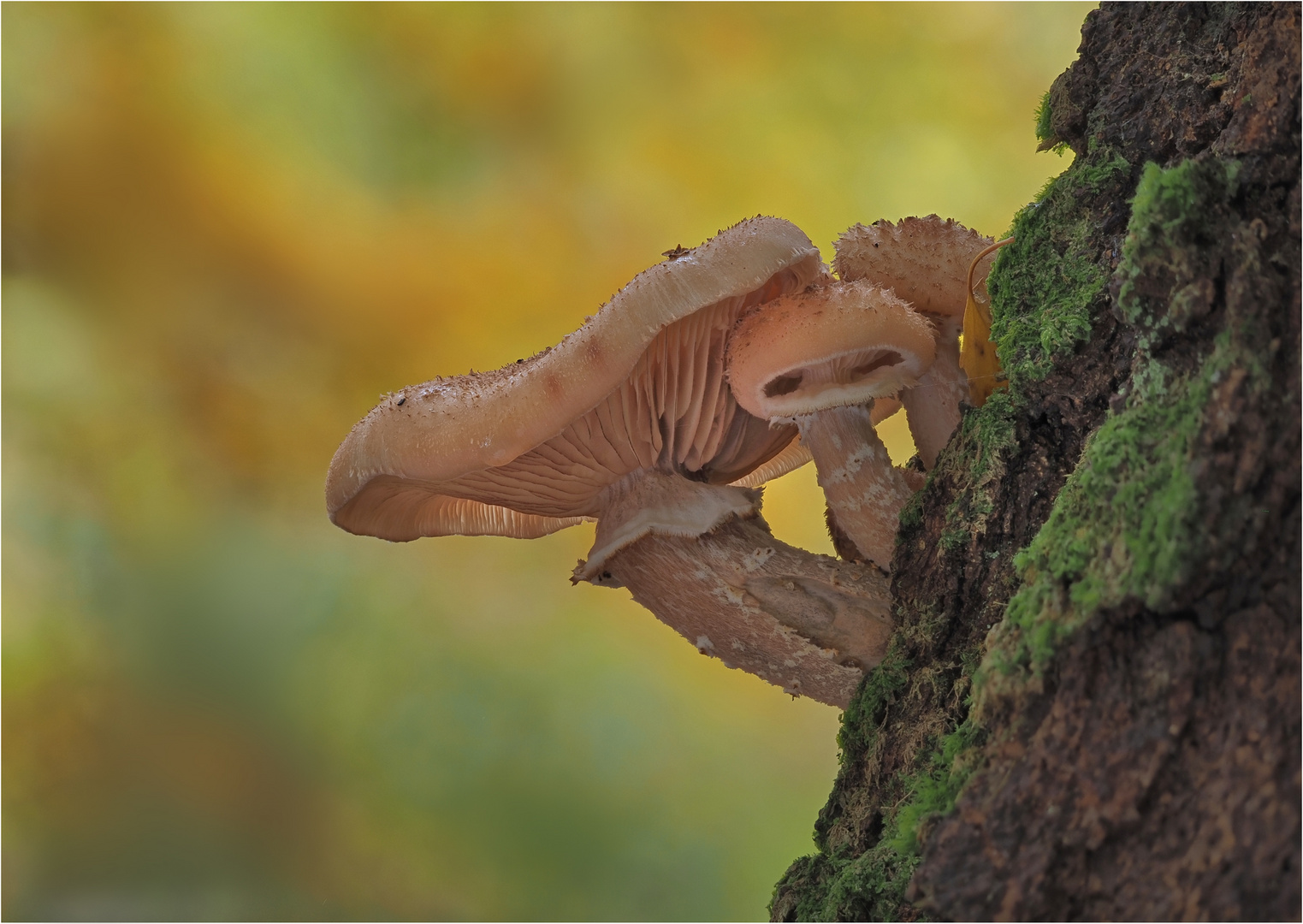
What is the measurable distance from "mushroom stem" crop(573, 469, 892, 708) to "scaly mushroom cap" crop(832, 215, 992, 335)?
650mm

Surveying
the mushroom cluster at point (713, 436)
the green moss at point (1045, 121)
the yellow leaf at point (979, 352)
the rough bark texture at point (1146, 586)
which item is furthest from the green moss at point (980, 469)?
the green moss at point (1045, 121)

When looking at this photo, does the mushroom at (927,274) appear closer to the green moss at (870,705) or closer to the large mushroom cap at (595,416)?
the large mushroom cap at (595,416)

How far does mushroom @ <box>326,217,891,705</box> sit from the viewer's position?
1957mm

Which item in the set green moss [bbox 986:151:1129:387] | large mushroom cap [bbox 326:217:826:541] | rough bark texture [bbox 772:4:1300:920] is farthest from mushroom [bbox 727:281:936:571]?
rough bark texture [bbox 772:4:1300:920]

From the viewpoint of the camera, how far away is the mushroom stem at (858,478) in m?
2.25

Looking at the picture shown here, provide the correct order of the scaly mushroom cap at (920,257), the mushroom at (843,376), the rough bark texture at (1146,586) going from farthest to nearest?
the scaly mushroom cap at (920,257) < the mushroom at (843,376) < the rough bark texture at (1146,586)

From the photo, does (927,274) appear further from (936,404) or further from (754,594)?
(754,594)

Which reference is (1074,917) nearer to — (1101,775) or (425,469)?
(1101,775)

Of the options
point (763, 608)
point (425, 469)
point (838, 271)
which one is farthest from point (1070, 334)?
point (425, 469)

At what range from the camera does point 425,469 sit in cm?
204

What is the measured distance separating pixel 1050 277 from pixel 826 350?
18.5 inches

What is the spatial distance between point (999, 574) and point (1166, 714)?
1.99ft

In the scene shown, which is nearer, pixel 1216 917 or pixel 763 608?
pixel 1216 917

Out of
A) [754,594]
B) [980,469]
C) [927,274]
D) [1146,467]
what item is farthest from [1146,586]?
[927,274]
